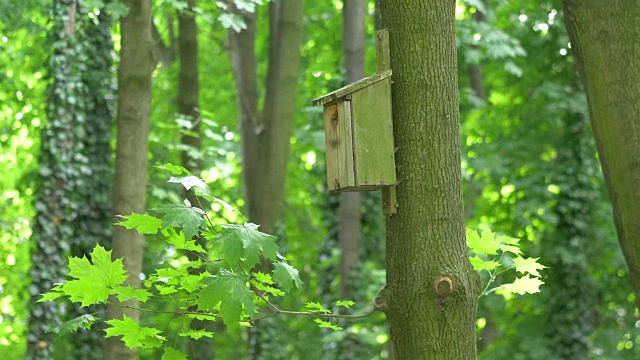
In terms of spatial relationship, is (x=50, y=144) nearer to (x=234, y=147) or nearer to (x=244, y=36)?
(x=244, y=36)

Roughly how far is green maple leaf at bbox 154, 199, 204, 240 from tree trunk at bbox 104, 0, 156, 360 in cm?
391

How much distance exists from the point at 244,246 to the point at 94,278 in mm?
707

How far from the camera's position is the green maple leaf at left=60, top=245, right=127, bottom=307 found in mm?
3791

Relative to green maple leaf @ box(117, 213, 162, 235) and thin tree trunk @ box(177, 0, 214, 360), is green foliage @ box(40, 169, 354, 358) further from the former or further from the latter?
thin tree trunk @ box(177, 0, 214, 360)

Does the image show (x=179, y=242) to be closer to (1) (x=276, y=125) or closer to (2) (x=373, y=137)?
(2) (x=373, y=137)

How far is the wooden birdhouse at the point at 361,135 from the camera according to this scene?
389cm

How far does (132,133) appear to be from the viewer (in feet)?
25.3

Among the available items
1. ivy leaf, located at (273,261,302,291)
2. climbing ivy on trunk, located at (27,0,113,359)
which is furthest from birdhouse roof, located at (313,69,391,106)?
climbing ivy on trunk, located at (27,0,113,359)

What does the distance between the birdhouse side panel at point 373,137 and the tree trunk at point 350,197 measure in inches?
306

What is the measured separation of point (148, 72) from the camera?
764cm

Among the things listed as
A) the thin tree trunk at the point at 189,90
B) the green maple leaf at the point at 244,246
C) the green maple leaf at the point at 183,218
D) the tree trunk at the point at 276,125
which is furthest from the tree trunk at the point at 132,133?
the tree trunk at the point at 276,125

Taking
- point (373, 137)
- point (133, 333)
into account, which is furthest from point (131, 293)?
point (373, 137)

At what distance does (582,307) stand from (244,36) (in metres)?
6.47

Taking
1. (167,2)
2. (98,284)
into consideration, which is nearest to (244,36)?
(167,2)
